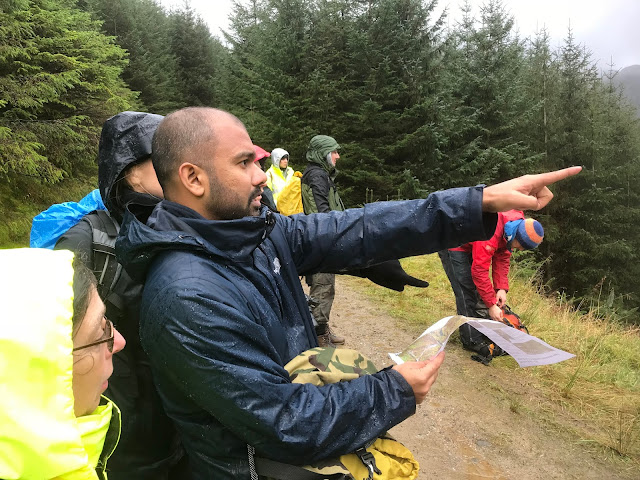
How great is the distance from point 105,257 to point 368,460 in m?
1.35

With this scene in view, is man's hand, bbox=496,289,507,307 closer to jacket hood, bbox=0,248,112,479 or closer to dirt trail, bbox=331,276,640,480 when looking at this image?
dirt trail, bbox=331,276,640,480

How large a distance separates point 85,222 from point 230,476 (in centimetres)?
130

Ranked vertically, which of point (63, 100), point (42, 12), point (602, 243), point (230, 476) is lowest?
point (602, 243)

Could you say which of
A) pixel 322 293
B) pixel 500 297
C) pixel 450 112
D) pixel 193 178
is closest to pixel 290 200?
pixel 322 293

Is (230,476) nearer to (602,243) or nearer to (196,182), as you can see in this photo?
(196,182)

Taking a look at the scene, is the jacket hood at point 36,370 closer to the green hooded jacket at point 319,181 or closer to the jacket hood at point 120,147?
the jacket hood at point 120,147

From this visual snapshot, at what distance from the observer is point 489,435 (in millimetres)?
3848

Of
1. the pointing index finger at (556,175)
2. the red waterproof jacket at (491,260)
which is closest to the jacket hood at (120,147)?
the pointing index finger at (556,175)

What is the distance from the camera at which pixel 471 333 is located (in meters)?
5.33

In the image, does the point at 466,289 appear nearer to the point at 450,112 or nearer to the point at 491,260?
the point at 491,260

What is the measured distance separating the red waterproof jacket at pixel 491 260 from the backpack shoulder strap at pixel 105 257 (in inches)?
146

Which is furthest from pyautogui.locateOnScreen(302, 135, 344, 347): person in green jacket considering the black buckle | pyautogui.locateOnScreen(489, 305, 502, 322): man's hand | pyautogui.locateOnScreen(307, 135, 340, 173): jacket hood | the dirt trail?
the black buckle


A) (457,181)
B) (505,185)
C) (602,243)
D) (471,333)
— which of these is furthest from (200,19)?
(505,185)

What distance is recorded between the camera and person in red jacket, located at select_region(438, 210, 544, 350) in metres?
4.35
